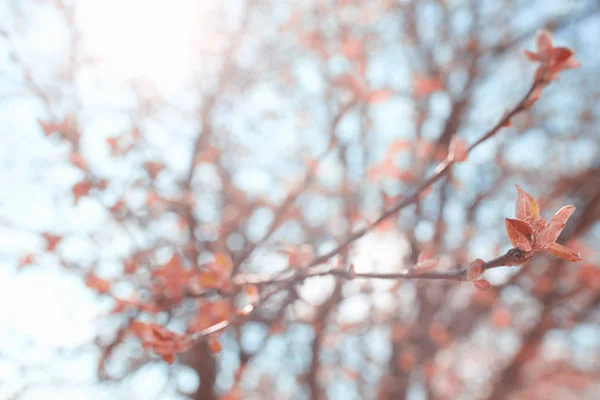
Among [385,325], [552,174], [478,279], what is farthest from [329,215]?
[478,279]

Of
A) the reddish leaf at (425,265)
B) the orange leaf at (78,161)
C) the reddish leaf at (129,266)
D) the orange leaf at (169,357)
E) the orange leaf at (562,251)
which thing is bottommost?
the reddish leaf at (129,266)

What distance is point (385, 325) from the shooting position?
366 centimetres

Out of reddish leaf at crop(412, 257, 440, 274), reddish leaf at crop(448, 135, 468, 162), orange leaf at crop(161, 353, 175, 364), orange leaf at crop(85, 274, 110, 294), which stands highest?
reddish leaf at crop(448, 135, 468, 162)

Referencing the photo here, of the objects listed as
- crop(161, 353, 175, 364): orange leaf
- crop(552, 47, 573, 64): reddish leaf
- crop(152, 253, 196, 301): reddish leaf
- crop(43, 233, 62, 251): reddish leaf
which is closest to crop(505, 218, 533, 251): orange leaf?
crop(552, 47, 573, 64): reddish leaf

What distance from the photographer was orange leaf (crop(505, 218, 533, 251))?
647 mm

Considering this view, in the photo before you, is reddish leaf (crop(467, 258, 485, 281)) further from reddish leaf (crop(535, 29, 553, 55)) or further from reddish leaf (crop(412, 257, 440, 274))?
reddish leaf (crop(535, 29, 553, 55))

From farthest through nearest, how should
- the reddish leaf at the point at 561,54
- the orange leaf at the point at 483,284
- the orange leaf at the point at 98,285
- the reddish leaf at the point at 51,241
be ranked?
the reddish leaf at the point at 51,241 < the orange leaf at the point at 98,285 < the reddish leaf at the point at 561,54 < the orange leaf at the point at 483,284

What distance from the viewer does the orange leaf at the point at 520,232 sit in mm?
647

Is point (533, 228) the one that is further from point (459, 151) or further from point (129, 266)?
point (129, 266)

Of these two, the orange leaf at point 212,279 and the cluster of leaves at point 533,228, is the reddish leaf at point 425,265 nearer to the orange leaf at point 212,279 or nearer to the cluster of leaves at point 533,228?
the cluster of leaves at point 533,228

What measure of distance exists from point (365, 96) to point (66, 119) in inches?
50.2

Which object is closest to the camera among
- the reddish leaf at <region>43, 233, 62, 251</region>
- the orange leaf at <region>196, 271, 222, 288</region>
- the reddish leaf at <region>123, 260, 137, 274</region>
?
the orange leaf at <region>196, 271, 222, 288</region>

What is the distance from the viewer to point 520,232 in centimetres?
65

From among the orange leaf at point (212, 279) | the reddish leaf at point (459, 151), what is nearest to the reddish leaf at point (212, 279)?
the orange leaf at point (212, 279)
